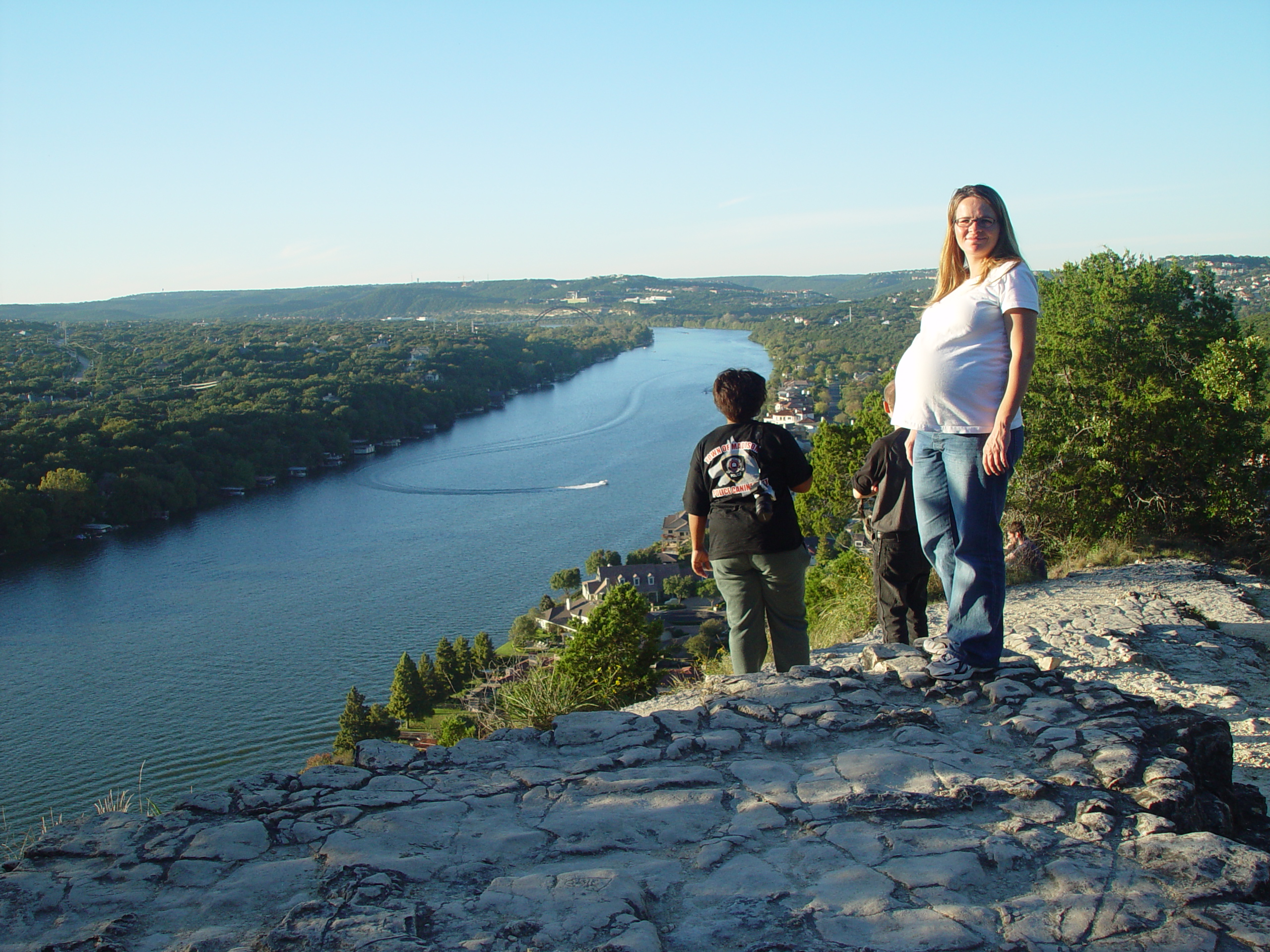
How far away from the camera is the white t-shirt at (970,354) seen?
8.39ft

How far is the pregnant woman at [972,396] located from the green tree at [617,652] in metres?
2.01

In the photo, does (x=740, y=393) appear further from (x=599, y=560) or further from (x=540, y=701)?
(x=599, y=560)

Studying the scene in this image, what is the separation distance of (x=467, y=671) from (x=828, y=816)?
1234 cm

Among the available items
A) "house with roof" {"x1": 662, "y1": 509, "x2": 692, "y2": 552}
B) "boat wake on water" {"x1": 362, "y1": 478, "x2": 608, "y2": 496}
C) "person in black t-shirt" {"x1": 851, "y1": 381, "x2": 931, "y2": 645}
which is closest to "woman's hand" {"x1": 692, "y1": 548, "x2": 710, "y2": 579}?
"person in black t-shirt" {"x1": 851, "y1": 381, "x2": 931, "y2": 645}

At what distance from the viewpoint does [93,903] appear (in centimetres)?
185

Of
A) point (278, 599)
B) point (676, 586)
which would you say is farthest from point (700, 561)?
point (278, 599)

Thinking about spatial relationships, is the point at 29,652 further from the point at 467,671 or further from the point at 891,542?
the point at 891,542

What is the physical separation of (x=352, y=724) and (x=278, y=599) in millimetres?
9860

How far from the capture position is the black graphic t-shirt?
3.11 m

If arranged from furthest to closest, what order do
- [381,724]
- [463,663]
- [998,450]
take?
[463,663]
[381,724]
[998,450]

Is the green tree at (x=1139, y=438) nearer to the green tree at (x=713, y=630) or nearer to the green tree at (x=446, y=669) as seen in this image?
the green tree at (x=713, y=630)

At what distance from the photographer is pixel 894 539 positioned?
396 centimetres

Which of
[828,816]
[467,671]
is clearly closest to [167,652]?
[467,671]

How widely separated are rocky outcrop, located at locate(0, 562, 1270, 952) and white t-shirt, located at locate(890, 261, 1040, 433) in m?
0.88
